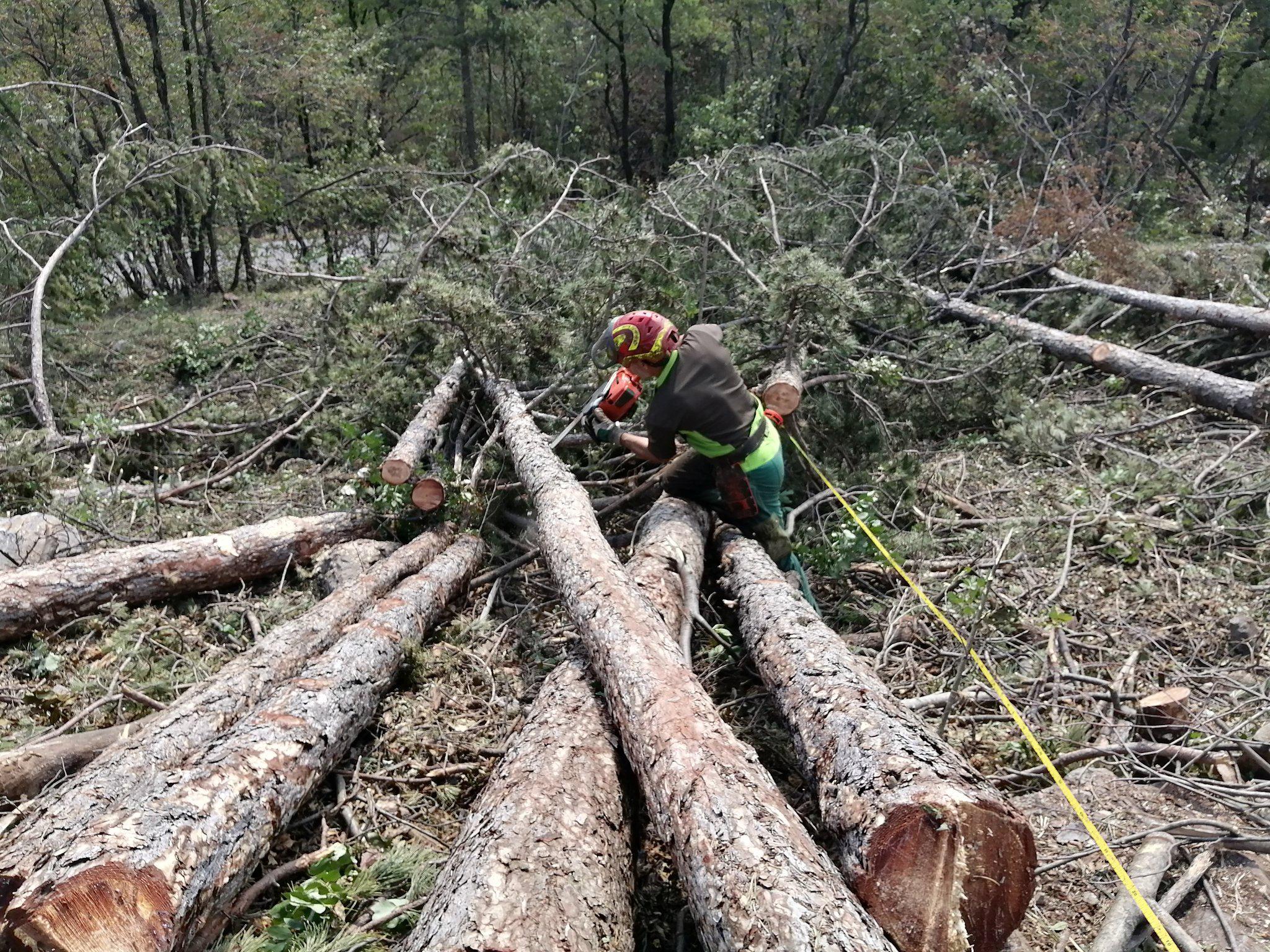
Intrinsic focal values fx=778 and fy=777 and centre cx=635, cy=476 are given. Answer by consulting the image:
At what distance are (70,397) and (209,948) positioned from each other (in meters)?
6.12

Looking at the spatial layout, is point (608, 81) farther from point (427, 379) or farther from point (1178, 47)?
point (427, 379)

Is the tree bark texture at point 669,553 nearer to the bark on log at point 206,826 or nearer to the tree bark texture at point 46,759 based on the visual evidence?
the bark on log at point 206,826

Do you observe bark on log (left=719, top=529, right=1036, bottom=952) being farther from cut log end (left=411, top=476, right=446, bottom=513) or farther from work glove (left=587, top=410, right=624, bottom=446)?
cut log end (left=411, top=476, right=446, bottom=513)

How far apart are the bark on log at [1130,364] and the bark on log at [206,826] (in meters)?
5.58

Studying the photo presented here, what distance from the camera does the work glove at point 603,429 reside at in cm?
444

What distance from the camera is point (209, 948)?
224 centimetres

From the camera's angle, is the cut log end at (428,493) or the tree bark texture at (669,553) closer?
the tree bark texture at (669,553)

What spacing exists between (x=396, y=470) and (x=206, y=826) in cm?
239

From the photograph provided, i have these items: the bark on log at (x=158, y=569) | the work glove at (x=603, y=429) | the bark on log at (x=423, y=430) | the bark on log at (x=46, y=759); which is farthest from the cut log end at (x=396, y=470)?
the bark on log at (x=46, y=759)

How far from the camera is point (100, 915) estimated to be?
188cm

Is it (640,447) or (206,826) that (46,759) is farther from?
(640,447)

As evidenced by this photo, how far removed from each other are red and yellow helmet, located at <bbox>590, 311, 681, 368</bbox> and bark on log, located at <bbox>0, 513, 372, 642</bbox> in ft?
6.64

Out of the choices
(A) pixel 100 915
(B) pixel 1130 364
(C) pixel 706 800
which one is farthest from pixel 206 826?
(B) pixel 1130 364

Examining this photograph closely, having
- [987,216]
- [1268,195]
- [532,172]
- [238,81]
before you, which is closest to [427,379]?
[532,172]
